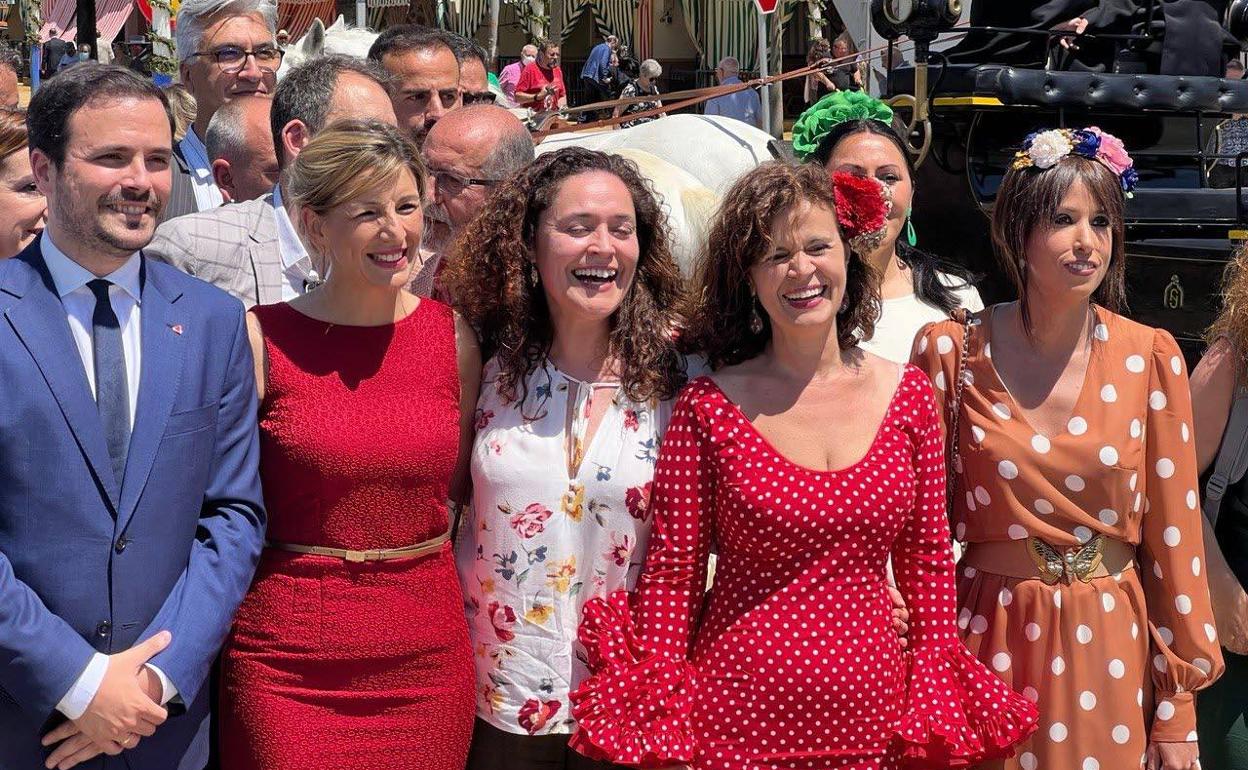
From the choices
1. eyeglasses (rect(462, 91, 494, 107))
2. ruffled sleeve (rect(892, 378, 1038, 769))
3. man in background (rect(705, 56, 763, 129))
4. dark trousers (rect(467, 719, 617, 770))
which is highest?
eyeglasses (rect(462, 91, 494, 107))

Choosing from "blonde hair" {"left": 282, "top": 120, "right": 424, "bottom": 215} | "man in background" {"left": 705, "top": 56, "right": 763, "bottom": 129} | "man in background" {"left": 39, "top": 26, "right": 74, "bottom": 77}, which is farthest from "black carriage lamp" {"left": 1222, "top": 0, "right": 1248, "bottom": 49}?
"man in background" {"left": 39, "top": 26, "right": 74, "bottom": 77}

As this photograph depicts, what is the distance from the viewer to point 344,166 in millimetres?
2637

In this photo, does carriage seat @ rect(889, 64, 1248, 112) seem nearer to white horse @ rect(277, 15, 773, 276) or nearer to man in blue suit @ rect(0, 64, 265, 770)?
white horse @ rect(277, 15, 773, 276)

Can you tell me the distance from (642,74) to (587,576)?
14669mm

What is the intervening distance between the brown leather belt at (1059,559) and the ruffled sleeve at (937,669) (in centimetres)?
23

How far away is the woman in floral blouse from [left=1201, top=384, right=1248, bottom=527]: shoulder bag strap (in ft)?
4.44

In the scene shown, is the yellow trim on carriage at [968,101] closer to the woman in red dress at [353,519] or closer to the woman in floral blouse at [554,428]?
the woman in floral blouse at [554,428]

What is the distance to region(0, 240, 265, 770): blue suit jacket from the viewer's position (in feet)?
7.39

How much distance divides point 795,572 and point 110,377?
1.35m

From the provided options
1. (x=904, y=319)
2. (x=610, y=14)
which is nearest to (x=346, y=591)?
(x=904, y=319)

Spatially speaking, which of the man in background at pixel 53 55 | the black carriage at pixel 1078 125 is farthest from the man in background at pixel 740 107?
the black carriage at pixel 1078 125

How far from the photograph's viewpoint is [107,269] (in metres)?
2.43

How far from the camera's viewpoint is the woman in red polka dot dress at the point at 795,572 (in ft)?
8.21

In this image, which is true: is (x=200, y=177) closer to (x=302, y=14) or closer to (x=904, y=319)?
(x=904, y=319)
